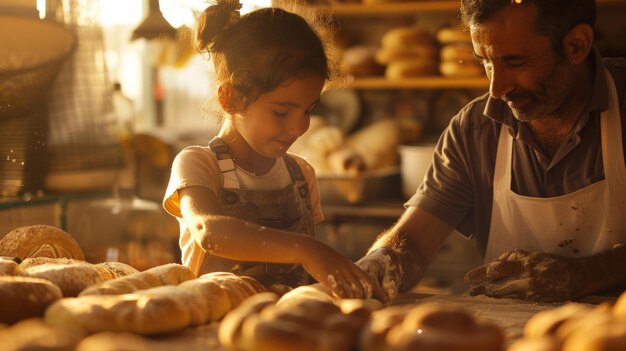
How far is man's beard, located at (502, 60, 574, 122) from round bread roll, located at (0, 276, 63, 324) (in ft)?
4.09

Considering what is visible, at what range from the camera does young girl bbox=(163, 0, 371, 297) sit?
75.7 inches

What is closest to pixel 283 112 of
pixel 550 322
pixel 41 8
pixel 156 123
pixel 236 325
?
pixel 236 325

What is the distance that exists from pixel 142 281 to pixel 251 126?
558 mm

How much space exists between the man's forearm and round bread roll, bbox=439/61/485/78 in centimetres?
219

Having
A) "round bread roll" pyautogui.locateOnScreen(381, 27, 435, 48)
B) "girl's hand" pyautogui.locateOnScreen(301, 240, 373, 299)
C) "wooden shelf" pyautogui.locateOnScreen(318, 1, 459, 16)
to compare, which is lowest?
"girl's hand" pyautogui.locateOnScreen(301, 240, 373, 299)

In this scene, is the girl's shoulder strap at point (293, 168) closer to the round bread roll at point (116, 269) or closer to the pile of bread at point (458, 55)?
the round bread roll at point (116, 269)

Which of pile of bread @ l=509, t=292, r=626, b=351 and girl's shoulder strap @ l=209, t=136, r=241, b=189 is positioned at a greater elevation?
girl's shoulder strap @ l=209, t=136, r=241, b=189

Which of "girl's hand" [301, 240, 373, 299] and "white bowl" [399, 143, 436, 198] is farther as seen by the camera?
"white bowl" [399, 143, 436, 198]

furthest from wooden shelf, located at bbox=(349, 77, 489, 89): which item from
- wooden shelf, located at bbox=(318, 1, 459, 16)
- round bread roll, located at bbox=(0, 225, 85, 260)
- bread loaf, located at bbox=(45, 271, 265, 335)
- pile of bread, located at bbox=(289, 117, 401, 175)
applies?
bread loaf, located at bbox=(45, 271, 265, 335)

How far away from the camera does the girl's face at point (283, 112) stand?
1.92 meters

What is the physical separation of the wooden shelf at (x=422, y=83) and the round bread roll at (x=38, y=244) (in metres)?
2.69

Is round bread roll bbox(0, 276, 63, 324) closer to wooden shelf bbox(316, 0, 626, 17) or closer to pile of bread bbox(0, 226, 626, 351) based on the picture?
pile of bread bbox(0, 226, 626, 351)

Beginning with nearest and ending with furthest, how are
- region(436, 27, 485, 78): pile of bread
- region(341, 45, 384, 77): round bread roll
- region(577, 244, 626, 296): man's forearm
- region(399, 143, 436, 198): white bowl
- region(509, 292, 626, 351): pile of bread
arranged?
1. region(509, 292, 626, 351): pile of bread
2. region(577, 244, 626, 296): man's forearm
3. region(399, 143, 436, 198): white bowl
4. region(436, 27, 485, 78): pile of bread
5. region(341, 45, 384, 77): round bread roll

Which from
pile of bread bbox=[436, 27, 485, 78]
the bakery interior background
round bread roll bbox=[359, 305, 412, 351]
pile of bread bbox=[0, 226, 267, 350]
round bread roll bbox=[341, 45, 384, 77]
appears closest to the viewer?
round bread roll bbox=[359, 305, 412, 351]
